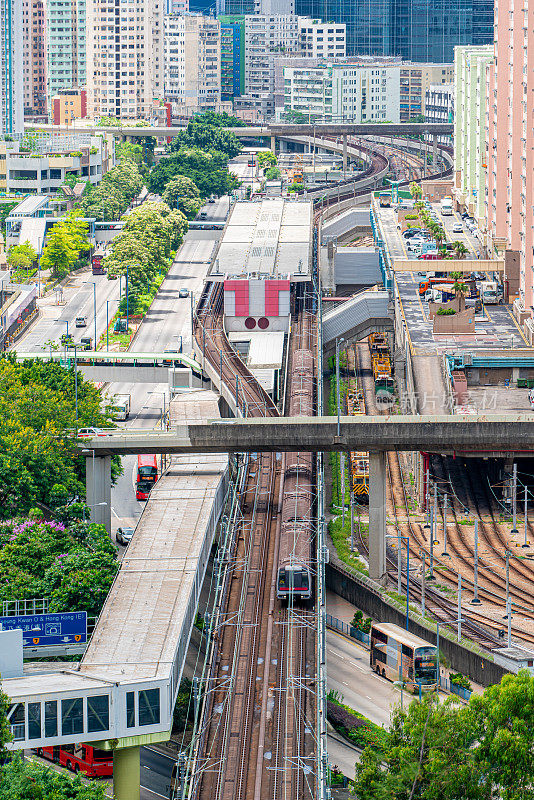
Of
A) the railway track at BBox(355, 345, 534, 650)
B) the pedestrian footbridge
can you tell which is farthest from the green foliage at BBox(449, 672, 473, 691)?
the pedestrian footbridge

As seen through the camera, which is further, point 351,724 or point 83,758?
point 351,724

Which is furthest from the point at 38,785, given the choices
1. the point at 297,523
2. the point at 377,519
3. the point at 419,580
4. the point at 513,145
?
the point at 513,145

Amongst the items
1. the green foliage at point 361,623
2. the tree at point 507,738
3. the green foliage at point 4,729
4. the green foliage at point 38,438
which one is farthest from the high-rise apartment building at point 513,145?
the green foliage at point 4,729

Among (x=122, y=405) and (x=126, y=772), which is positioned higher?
(x=122, y=405)

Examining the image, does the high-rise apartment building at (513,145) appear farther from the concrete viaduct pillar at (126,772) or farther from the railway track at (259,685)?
the concrete viaduct pillar at (126,772)

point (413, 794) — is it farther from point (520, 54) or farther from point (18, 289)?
point (18, 289)

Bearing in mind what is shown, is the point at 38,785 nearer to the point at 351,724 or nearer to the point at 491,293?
the point at 351,724
